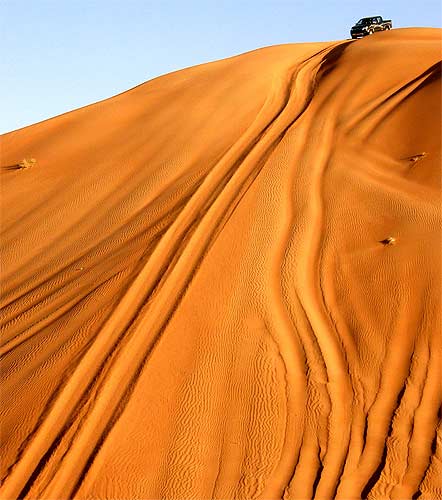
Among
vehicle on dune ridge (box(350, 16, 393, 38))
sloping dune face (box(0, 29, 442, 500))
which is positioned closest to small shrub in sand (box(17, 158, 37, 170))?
sloping dune face (box(0, 29, 442, 500))

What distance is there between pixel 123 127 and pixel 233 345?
9.93m

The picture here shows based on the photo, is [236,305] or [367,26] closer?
[236,305]

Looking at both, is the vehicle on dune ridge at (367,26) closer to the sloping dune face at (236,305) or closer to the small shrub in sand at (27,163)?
the sloping dune face at (236,305)

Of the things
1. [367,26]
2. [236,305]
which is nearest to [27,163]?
[236,305]

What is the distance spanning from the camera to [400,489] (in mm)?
6914

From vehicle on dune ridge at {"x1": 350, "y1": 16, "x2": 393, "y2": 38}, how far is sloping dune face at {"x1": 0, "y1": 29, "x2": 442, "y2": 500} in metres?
12.0

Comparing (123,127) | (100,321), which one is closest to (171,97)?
(123,127)

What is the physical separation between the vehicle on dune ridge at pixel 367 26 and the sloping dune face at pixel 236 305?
1205 centimetres

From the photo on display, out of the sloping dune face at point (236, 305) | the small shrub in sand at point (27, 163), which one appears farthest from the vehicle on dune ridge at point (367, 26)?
the small shrub in sand at point (27, 163)

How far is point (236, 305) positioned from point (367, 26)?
21492mm

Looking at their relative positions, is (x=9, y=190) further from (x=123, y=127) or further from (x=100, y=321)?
(x=100, y=321)

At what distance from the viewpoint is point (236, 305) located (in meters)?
9.75

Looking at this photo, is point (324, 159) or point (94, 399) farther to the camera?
point (324, 159)

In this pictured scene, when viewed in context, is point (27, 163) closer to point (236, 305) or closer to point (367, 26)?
point (236, 305)
